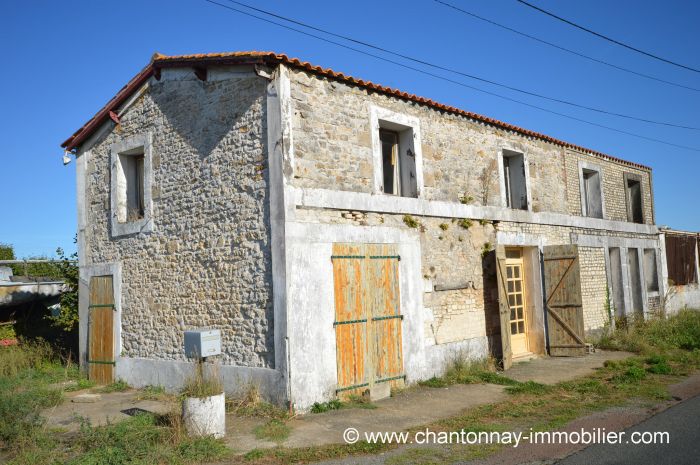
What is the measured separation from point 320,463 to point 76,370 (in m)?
7.57

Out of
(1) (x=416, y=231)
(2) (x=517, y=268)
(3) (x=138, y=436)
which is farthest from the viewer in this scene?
(2) (x=517, y=268)

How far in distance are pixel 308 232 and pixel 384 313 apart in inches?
72.5

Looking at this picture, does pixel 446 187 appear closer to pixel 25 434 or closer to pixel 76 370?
pixel 25 434

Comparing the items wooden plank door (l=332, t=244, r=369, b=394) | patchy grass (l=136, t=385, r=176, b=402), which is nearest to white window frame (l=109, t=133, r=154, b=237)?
patchy grass (l=136, t=385, r=176, b=402)

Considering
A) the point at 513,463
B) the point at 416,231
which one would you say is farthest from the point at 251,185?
the point at 513,463

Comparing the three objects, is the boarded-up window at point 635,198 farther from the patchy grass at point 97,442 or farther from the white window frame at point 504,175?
the patchy grass at point 97,442

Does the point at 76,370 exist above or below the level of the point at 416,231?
below

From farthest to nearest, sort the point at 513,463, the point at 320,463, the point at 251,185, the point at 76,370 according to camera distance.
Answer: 1. the point at 76,370
2. the point at 251,185
3. the point at 320,463
4. the point at 513,463

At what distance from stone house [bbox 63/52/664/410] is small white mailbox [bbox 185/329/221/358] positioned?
3.02ft

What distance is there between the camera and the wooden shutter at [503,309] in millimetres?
10062

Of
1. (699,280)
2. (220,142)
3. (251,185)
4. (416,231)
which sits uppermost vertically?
(220,142)

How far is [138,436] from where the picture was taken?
5.84 m

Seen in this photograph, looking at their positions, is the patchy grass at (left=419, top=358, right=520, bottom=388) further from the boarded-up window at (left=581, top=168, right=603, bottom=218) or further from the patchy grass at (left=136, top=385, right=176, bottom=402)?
the boarded-up window at (left=581, top=168, right=603, bottom=218)

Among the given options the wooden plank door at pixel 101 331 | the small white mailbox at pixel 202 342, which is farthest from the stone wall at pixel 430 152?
the wooden plank door at pixel 101 331
